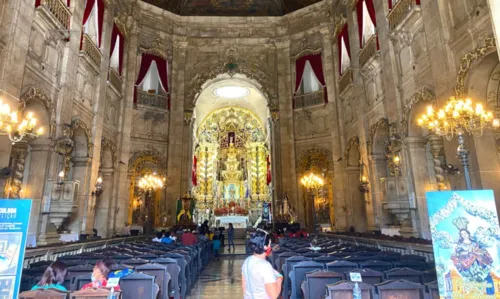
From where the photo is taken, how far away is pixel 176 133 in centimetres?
1981

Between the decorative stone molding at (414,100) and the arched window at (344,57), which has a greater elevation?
the arched window at (344,57)

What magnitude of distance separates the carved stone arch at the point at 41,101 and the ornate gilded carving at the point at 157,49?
397 inches

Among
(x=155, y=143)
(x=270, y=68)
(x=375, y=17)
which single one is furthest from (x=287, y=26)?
(x=155, y=143)

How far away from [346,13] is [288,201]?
1085 centimetres

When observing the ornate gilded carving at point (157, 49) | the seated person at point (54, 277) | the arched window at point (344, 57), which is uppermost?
the ornate gilded carving at point (157, 49)

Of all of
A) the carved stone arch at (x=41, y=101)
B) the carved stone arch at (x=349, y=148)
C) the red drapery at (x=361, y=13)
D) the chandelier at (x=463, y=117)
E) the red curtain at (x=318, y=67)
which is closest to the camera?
the chandelier at (x=463, y=117)

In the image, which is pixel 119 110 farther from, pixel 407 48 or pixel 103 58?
pixel 407 48

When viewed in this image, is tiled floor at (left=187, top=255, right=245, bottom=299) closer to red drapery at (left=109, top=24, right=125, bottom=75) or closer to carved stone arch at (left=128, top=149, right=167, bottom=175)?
carved stone arch at (left=128, top=149, right=167, bottom=175)

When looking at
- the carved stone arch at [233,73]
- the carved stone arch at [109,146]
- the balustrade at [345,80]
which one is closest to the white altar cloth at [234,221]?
the carved stone arch at [233,73]

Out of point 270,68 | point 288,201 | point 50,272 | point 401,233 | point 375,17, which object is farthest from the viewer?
point 270,68

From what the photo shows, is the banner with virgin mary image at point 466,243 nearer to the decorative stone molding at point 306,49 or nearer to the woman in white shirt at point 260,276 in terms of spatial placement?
the woman in white shirt at point 260,276

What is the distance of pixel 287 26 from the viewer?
70.1 ft

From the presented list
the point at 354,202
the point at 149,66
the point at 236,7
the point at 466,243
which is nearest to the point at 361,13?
the point at 354,202

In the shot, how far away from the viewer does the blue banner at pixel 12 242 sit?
329 centimetres
